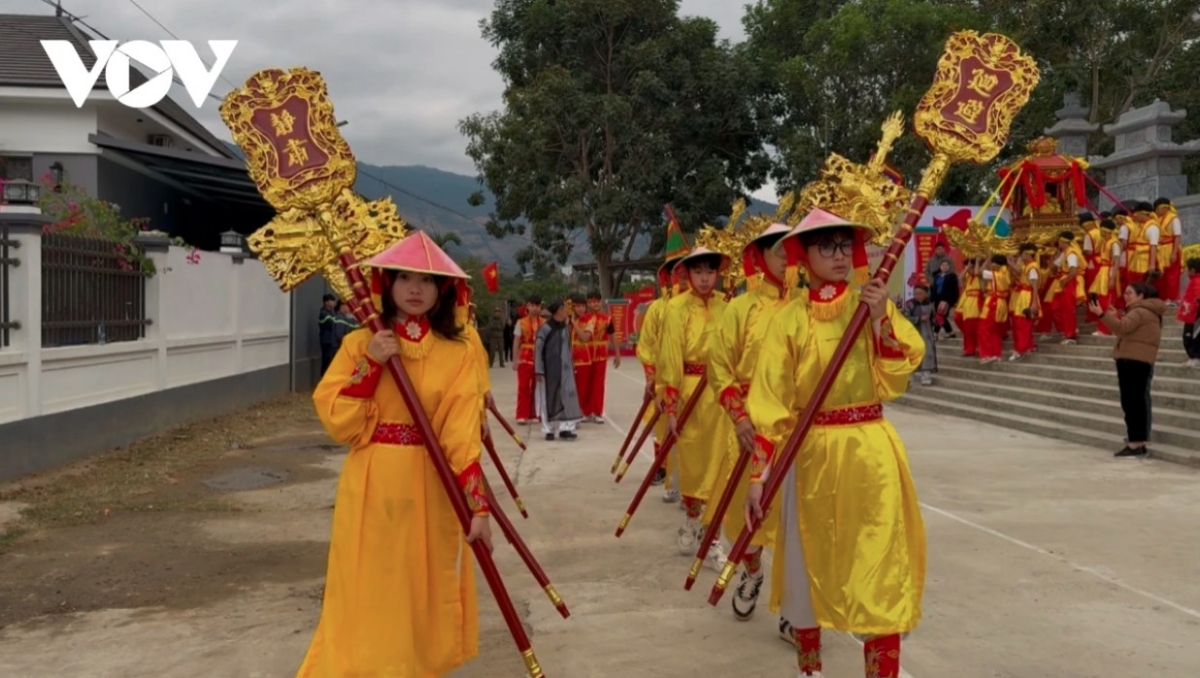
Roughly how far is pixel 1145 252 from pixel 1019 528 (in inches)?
345

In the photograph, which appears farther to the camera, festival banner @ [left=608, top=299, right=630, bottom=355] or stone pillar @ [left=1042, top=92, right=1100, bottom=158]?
festival banner @ [left=608, top=299, right=630, bottom=355]

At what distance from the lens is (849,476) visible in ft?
11.1

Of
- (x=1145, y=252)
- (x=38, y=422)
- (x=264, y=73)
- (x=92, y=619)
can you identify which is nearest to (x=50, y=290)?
(x=38, y=422)

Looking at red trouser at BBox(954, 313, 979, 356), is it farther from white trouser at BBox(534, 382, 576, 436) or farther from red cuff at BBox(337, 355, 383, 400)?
red cuff at BBox(337, 355, 383, 400)

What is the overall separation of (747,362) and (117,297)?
7.95 m

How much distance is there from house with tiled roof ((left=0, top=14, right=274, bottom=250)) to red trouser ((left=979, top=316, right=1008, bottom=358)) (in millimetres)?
10874

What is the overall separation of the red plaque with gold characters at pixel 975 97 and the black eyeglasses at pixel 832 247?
0.67 metres

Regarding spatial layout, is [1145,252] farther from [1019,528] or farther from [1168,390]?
[1019,528]

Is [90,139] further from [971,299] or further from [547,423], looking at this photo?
[971,299]

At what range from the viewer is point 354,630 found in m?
3.25

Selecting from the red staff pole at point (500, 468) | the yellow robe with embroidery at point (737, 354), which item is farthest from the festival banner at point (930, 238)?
the yellow robe with embroidery at point (737, 354)

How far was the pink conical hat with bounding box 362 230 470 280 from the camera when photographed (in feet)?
10.8

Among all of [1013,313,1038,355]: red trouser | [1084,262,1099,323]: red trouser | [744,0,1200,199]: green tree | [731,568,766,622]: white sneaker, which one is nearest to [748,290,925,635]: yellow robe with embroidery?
[731,568,766,622]: white sneaker

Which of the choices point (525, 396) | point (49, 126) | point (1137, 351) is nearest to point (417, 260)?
point (1137, 351)
